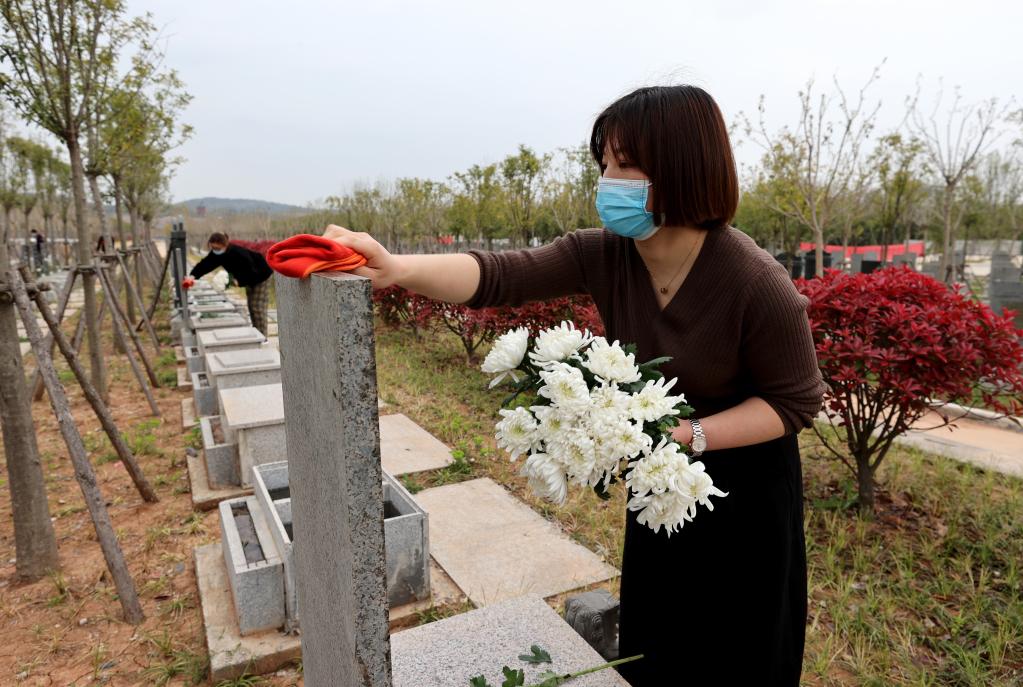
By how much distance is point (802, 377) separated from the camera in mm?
1397

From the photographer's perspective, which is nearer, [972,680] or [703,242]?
[703,242]

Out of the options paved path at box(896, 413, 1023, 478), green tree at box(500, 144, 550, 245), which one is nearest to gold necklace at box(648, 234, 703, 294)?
paved path at box(896, 413, 1023, 478)

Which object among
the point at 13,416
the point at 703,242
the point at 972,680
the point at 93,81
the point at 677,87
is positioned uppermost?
the point at 93,81

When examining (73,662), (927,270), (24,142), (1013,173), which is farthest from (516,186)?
(1013,173)

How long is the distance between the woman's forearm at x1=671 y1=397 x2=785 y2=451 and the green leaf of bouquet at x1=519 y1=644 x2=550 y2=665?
0.69 m

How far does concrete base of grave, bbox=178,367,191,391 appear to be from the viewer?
6785mm

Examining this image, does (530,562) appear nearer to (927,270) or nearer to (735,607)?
(735,607)

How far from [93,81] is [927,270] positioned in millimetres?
18132

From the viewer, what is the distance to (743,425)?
1.38 meters

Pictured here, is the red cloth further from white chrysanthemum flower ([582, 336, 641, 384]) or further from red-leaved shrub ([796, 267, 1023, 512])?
red-leaved shrub ([796, 267, 1023, 512])

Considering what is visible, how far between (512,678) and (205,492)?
3.07 m

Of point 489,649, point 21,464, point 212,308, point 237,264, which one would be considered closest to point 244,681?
point 489,649

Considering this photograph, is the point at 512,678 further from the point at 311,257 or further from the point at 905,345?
the point at 905,345

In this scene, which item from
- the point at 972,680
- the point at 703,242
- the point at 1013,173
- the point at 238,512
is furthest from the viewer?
the point at 1013,173
